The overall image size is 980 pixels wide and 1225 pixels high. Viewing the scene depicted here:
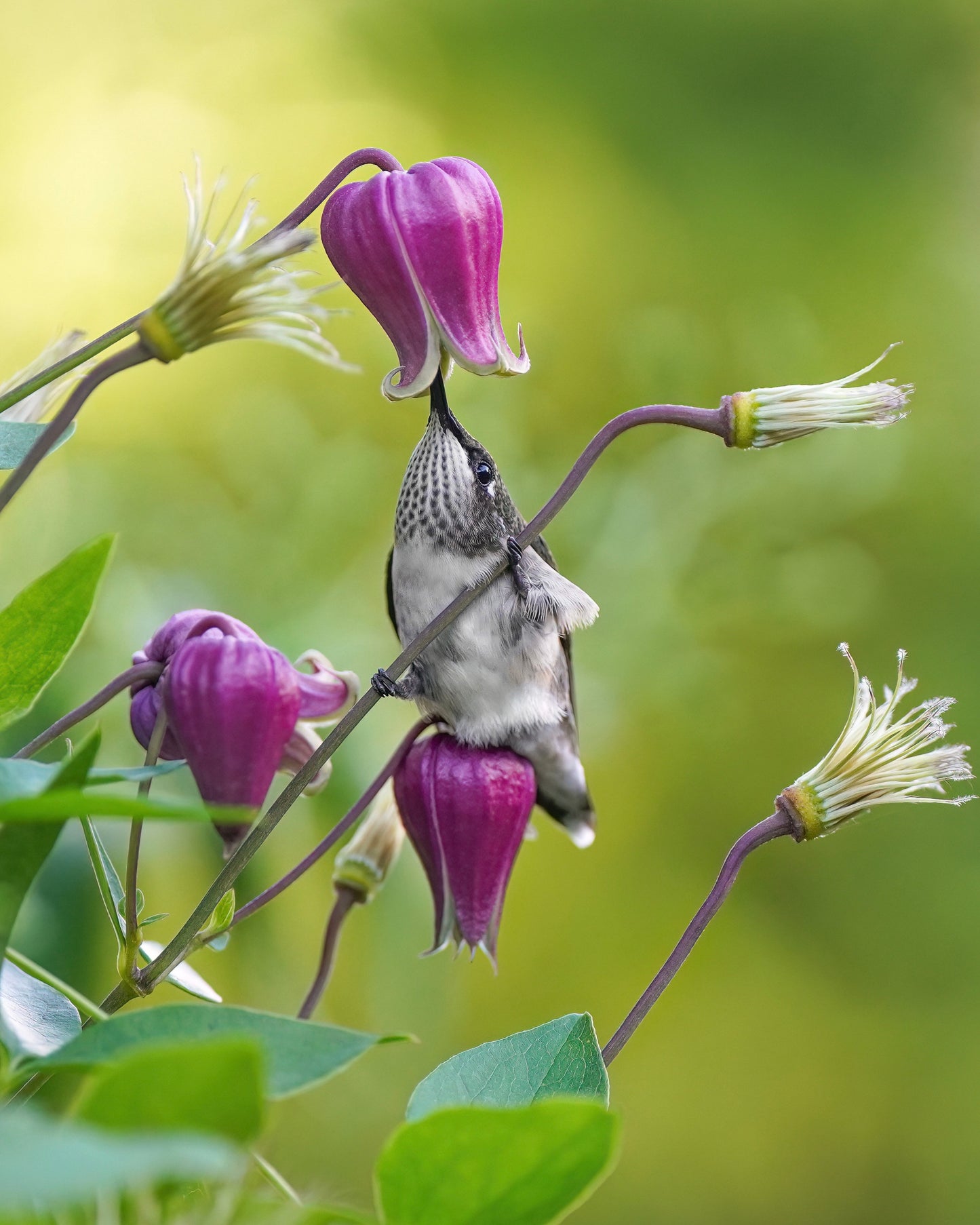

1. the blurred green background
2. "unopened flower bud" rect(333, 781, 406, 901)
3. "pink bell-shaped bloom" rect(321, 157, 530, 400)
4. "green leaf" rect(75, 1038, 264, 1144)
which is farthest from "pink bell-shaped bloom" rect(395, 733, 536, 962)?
the blurred green background

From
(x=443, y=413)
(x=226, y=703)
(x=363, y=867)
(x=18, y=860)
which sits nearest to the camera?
(x=18, y=860)

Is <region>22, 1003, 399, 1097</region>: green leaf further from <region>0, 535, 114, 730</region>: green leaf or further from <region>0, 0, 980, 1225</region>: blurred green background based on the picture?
<region>0, 0, 980, 1225</region>: blurred green background

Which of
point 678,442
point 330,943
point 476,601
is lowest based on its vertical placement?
point 330,943

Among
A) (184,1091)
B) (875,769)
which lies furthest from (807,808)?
(184,1091)

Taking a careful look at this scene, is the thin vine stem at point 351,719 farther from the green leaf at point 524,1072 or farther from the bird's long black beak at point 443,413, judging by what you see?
the bird's long black beak at point 443,413

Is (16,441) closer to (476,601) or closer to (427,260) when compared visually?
(427,260)

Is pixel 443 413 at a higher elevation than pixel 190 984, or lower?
higher

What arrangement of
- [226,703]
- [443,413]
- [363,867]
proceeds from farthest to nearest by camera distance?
1. [443,413]
2. [363,867]
3. [226,703]
